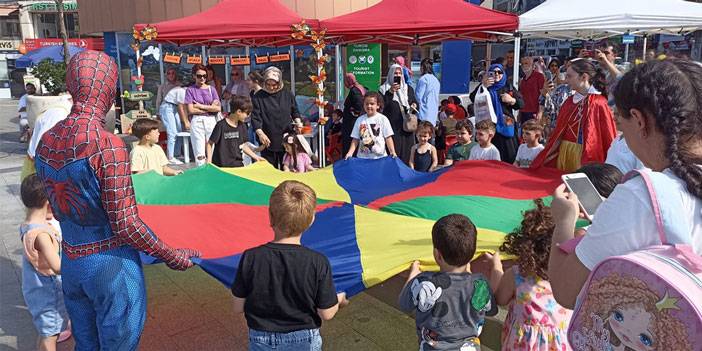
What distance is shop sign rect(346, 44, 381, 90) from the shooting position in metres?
12.7

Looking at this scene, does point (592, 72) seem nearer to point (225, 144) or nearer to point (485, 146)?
point (485, 146)

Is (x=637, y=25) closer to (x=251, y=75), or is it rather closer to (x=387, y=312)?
(x=251, y=75)

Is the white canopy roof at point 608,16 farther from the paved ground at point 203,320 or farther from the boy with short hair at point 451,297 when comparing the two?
the boy with short hair at point 451,297

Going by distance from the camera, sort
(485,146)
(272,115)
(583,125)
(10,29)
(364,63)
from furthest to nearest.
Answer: (10,29) < (364,63) < (272,115) < (485,146) < (583,125)

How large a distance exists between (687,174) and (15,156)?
11.4 m

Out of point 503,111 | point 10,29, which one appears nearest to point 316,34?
point 503,111

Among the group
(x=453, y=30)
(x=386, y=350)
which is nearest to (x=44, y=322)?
(x=386, y=350)

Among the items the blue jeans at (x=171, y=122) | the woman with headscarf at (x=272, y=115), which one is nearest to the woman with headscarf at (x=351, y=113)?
the woman with headscarf at (x=272, y=115)

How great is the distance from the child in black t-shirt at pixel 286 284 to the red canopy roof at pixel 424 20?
5229mm

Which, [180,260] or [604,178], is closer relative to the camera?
[604,178]

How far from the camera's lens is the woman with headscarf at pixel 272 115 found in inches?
247

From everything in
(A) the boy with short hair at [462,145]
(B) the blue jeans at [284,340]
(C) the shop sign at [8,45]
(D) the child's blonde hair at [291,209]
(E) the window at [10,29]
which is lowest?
(B) the blue jeans at [284,340]

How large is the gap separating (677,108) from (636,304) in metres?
0.41

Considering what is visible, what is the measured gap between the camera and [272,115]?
20.6 ft
